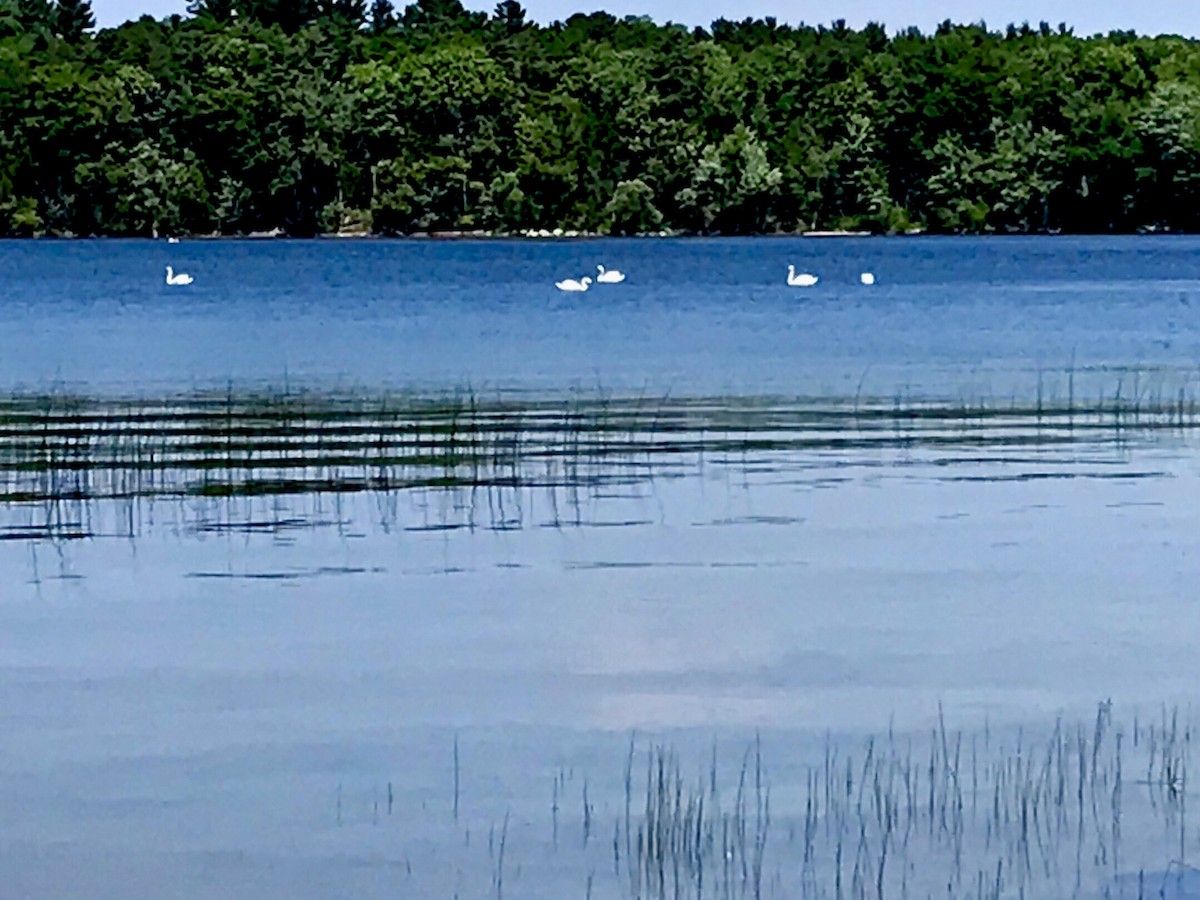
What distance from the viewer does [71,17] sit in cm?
19362

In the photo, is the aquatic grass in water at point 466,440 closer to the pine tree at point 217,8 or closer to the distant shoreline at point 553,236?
the distant shoreline at point 553,236

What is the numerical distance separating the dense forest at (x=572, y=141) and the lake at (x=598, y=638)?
104661 millimetres

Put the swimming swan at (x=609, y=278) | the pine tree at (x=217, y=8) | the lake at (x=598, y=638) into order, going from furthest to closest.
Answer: the pine tree at (x=217, y=8)
the swimming swan at (x=609, y=278)
the lake at (x=598, y=638)

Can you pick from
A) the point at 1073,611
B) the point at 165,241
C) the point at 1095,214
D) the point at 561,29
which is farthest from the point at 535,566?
the point at 561,29

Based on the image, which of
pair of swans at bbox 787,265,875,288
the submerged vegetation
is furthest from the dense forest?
the submerged vegetation

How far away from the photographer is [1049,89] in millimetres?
154375

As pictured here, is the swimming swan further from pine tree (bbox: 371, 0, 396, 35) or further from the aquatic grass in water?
pine tree (bbox: 371, 0, 396, 35)

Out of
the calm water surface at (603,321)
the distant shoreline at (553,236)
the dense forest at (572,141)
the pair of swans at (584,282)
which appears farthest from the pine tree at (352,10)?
the pair of swans at (584,282)

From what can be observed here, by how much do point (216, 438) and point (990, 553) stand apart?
1195 cm

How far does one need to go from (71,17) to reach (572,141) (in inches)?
2402

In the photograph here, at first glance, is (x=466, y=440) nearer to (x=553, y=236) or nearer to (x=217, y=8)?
(x=553, y=236)

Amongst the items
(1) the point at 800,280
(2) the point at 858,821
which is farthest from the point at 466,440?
(1) the point at 800,280

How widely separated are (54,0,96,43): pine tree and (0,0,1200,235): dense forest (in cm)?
3229

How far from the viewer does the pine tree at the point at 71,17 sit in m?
192
